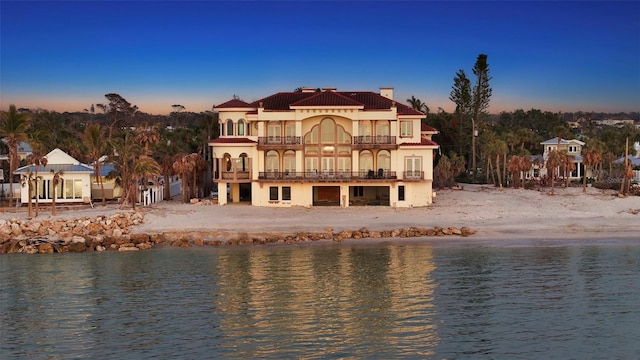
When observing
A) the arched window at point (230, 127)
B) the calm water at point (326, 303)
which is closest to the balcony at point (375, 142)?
the arched window at point (230, 127)

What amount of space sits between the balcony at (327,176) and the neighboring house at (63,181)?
462 inches

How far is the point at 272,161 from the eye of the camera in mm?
49688

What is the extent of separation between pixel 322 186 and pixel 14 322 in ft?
96.9

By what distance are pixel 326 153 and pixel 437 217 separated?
31.0 ft

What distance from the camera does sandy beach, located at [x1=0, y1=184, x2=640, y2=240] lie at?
40.8 m

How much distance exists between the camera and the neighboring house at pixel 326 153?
48.2m

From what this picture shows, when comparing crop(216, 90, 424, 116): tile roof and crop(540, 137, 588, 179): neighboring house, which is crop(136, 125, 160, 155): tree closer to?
crop(216, 90, 424, 116): tile roof

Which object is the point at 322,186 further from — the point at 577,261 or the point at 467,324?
the point at 467,324

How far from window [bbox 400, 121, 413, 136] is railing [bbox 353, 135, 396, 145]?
1738mm

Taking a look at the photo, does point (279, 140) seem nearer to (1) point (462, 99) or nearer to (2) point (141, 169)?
(2) point (141, 169)

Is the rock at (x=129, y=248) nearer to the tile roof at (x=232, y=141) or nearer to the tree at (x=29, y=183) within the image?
the tree at (x=29, y=183)

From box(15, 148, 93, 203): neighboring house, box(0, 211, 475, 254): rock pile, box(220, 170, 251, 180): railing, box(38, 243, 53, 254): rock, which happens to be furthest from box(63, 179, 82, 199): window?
box(38, 243, 53, 254): rock

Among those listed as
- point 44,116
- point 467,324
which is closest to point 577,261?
point 467,324

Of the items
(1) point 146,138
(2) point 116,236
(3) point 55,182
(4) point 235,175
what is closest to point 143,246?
(2) point 116,236
